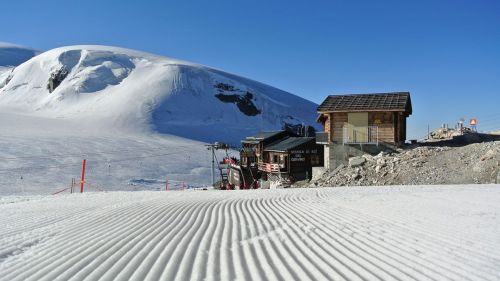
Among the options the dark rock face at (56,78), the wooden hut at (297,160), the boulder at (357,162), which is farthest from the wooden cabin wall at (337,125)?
the dark rock face at (56,78)

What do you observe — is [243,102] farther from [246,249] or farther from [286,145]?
[246,249]

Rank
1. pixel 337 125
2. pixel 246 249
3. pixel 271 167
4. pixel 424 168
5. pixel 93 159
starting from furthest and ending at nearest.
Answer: pixel 93 159
pixel 271 167
pixel 337 125
pixel 424 168
pixel 246 249

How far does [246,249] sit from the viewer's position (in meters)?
7.21

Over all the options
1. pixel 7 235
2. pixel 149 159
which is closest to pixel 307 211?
pixel 7 235

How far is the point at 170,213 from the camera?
12.3 metres

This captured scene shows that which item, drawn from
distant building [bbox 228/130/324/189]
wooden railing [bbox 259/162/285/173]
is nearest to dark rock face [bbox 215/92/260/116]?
distant building [bbox 228/130/324/189]

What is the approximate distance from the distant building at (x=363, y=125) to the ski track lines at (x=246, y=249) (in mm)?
18985

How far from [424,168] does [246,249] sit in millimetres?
19628

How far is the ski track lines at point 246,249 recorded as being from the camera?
18.9ft

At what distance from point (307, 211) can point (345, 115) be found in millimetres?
20056

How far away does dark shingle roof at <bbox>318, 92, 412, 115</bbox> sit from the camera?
3002 centimetres

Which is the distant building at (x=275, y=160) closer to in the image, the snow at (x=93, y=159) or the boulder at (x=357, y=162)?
the snow at (x=93, y=159)

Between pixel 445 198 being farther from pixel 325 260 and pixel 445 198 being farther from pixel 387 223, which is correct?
pixel 325 260

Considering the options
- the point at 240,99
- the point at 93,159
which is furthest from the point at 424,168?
the point at 240,99
